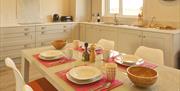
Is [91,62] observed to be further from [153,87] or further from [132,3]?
[132,3]

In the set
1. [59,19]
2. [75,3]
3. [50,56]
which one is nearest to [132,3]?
[75,3]

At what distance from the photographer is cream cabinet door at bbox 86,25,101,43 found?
13.1 ft

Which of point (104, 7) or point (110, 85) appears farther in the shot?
point (104, 7)

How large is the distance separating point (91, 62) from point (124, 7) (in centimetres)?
281

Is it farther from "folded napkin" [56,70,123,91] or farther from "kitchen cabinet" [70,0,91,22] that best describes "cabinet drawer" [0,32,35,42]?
"folded napkin" [56,70,123,91]

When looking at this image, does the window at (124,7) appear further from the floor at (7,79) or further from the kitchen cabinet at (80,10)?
the floor at (7,79)

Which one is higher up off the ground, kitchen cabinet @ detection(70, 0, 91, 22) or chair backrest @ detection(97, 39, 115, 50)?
kitchen cabinet @ detection(70, 0, 91, 22)

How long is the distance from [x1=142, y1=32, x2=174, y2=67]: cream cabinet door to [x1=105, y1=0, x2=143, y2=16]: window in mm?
994

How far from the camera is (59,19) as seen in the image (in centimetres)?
446

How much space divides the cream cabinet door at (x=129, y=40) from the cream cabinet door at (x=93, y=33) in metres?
0.64

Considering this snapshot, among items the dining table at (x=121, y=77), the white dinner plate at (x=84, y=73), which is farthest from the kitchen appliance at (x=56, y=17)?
the white dinner plate at (x=84, y=73)

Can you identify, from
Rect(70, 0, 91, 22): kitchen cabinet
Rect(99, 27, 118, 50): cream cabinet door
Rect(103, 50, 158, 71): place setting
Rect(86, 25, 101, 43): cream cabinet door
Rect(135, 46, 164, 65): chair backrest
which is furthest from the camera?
Rect(70, 0, 91, 22): kitchen cabinet

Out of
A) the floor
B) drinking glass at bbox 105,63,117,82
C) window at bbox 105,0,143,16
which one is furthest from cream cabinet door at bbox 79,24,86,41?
drinking glass at bbox 105,63,117,82

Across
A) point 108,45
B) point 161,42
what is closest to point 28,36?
point 108,45
